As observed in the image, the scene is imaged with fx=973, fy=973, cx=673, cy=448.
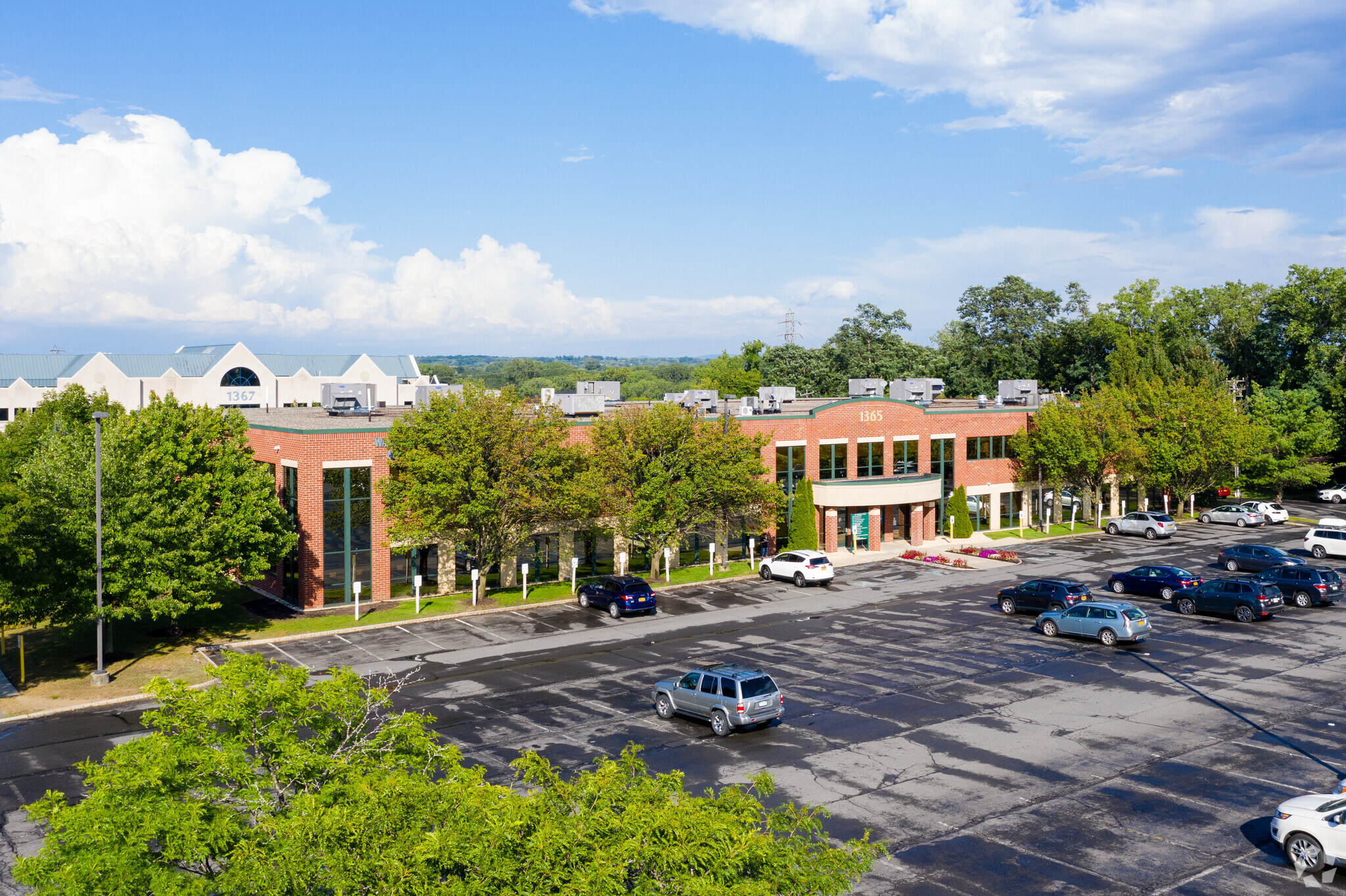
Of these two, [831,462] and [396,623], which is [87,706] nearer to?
[396,623]

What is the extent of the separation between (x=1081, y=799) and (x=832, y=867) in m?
13.9

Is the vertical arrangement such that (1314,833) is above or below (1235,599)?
above

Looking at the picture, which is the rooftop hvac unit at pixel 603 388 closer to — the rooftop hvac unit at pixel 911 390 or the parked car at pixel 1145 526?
the rooftop hvac unit at pixel 911 390

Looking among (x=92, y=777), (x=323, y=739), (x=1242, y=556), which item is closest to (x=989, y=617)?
(x=1242, y=556)

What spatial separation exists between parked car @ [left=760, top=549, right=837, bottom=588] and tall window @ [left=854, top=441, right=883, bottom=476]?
11.9m

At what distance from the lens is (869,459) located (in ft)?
201

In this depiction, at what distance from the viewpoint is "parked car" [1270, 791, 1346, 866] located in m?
17.6

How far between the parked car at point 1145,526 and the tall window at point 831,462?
2057cm

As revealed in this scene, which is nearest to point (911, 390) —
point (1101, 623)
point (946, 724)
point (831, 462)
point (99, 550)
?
point (831, 462)

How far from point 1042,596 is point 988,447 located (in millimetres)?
28288

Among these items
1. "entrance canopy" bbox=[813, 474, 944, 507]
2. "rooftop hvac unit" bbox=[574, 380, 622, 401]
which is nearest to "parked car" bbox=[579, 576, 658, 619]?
"entrance canopy" bbox=[813, 474, 944, 507]

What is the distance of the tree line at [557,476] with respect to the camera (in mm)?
42156

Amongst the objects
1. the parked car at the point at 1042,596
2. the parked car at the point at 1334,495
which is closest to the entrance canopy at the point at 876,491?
the parked car at the point at 1042,596

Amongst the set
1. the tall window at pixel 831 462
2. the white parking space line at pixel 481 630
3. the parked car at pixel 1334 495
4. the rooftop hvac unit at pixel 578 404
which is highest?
the rooftop hvac unit at pixel 578 404
